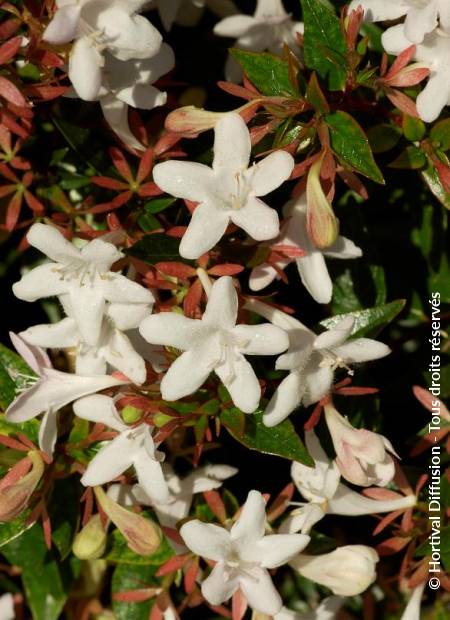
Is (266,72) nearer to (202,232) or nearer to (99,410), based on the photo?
(202,232)

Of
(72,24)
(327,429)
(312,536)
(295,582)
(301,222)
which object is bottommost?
(295,582)

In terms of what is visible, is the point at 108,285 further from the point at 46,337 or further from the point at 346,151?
the point at 346,151

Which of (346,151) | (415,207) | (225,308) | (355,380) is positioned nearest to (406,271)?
(415,207)

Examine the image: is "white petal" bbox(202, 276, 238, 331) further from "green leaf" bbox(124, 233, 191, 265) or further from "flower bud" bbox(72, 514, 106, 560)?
"flower bud" bbox(72, 514, 106, 560)

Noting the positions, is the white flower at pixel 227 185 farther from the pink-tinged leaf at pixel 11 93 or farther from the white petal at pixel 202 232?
the pink-tinged leaf at pixel 11 93

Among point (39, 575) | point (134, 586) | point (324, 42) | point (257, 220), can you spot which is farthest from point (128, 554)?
point (324, 42)
